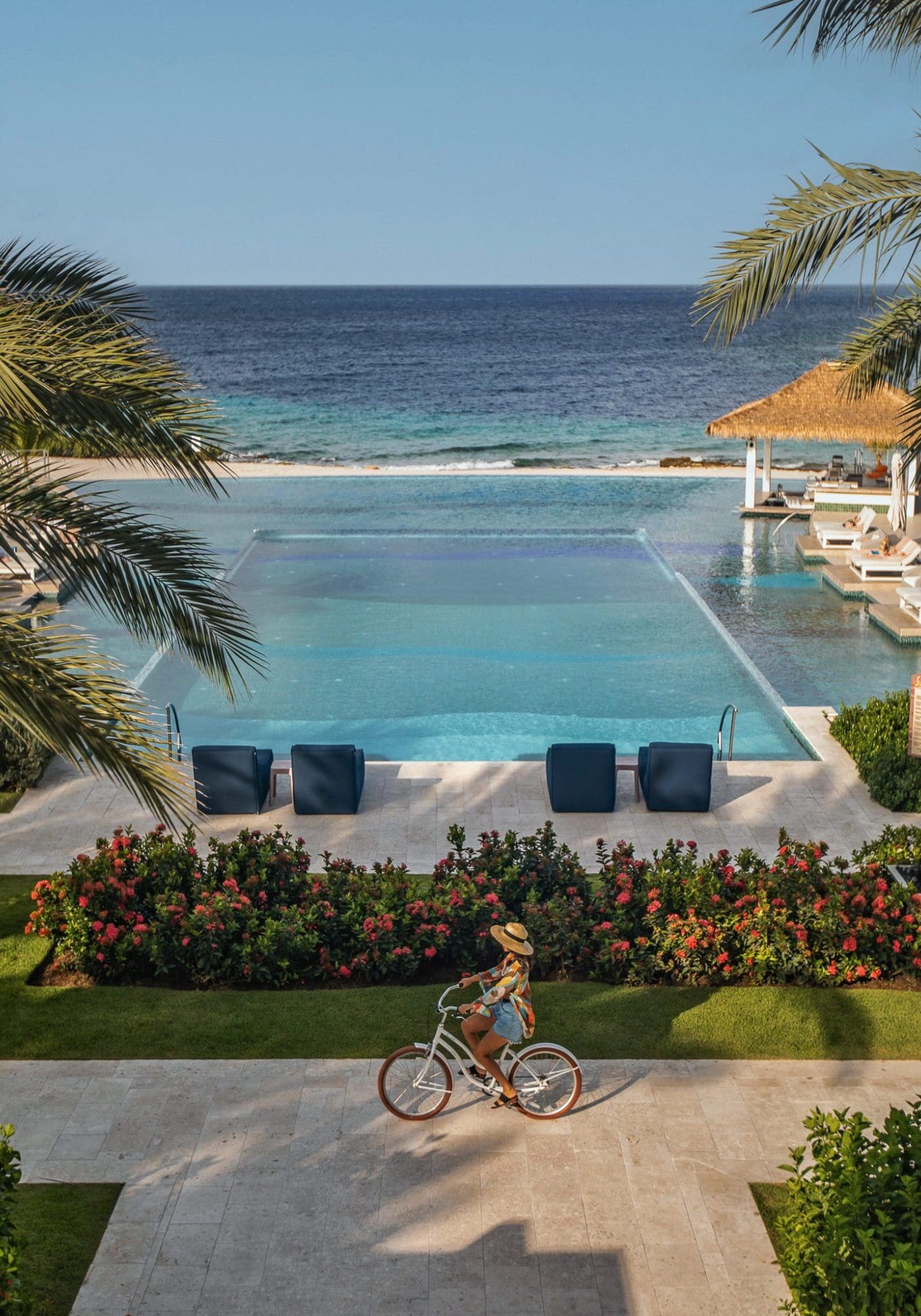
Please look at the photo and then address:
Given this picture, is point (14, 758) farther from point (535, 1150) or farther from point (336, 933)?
point (535, 1150)

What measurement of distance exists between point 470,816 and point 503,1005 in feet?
16.0

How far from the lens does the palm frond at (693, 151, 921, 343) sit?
6945 millimetres

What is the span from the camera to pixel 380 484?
3331 cm

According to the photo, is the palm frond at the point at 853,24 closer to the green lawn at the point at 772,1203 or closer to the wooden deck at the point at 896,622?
the green lawn at the point at 772,1203

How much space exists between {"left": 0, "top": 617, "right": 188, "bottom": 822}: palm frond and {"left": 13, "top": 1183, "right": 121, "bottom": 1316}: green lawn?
201 centimetres

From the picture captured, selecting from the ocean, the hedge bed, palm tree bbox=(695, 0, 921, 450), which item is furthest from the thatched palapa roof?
the hedge bed

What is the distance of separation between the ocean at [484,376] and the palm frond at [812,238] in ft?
103

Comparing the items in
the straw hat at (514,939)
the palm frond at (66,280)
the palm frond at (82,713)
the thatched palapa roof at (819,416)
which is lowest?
the straw hat at (514,939)

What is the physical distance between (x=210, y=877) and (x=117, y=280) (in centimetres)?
432

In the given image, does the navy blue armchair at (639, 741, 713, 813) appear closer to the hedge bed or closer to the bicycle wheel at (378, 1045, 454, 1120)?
the bicycle wheel at (378, 1045, 454, 1120)

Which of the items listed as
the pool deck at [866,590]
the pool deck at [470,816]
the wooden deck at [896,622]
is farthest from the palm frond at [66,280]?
the pool deck at [866,590]

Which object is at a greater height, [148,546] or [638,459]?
[148,546]

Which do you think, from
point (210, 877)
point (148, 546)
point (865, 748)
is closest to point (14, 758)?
point (210, 877)

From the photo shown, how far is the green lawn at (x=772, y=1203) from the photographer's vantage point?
6.41 metres
